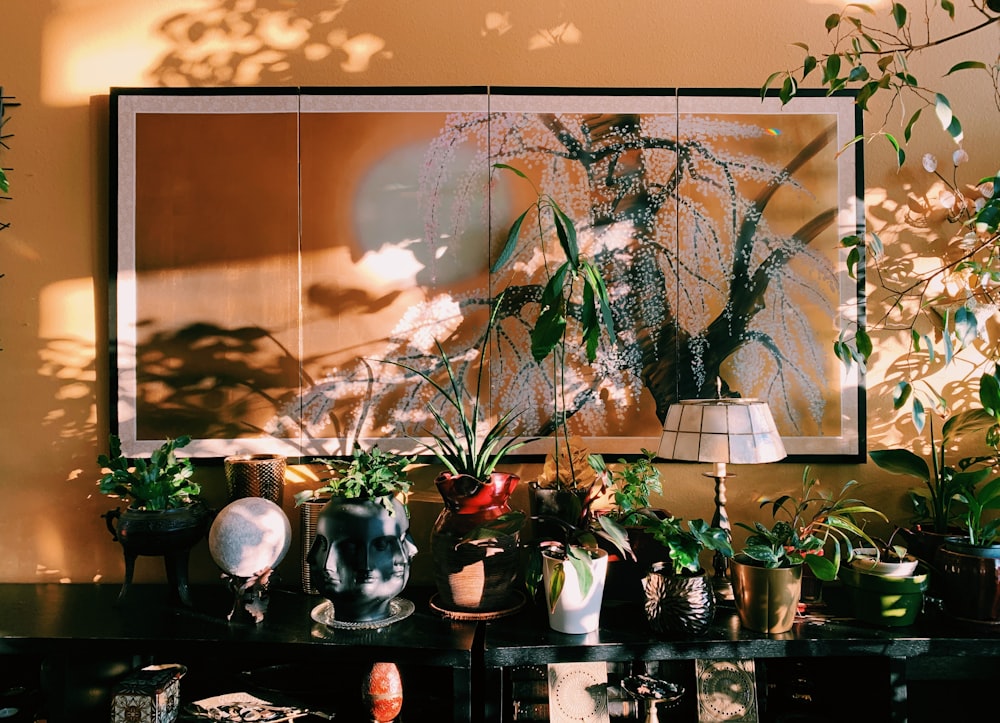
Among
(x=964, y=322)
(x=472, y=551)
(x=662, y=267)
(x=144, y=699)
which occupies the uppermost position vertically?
(x=662, y=267)

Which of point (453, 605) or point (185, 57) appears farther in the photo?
point (185, 57)

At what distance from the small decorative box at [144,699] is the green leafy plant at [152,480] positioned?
0.46 m

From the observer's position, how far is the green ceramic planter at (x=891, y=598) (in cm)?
182

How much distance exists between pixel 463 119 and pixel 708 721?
1.96m

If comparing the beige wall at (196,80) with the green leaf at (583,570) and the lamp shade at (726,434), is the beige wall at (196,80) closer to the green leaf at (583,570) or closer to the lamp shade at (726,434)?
the lamp shade at (726,434)

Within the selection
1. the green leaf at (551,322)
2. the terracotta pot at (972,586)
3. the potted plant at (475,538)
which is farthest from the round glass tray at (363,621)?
the terracotta pot at (972,586)

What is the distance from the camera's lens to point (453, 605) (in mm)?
1931

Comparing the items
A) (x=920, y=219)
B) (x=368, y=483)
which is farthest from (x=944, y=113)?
(x=368, y=483)

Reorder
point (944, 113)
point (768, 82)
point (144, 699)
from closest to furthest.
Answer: point (944, 113) → point (144, 699) → point (768, 82)

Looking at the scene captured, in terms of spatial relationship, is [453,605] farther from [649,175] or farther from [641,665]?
[649,175]

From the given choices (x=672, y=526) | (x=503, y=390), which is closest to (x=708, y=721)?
(x=672, y=526)

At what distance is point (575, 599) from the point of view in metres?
1.80

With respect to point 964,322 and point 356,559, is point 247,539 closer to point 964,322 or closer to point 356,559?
point 356,559

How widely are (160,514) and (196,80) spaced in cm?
144
